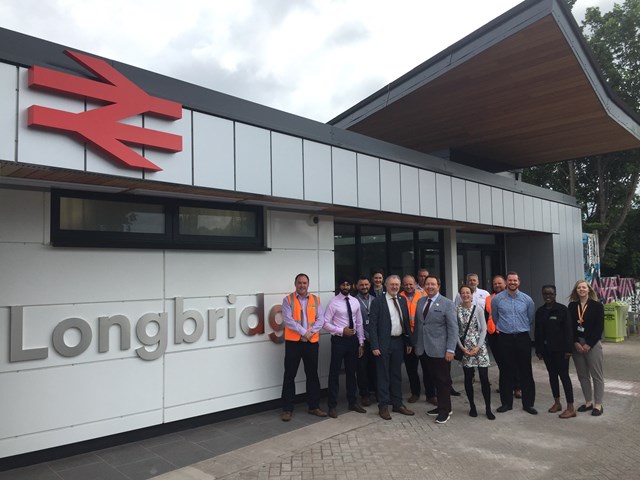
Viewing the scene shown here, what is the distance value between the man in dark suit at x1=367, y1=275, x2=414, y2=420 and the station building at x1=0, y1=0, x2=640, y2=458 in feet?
3.78

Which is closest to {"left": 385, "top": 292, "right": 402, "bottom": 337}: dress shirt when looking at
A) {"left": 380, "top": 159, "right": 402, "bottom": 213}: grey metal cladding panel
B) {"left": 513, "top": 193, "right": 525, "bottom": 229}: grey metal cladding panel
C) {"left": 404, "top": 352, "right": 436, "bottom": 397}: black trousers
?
{"left": 404, "top": 352, "right": 436, "bottom": 397}: black trousers

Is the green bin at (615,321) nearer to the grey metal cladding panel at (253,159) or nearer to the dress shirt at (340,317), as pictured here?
the dress shirt at (340,317)

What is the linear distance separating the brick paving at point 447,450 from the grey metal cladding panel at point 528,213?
209 inches

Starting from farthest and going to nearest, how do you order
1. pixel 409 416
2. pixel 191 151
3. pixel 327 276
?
pixel 327 276 < pixel 409 416 < pixel 191 151

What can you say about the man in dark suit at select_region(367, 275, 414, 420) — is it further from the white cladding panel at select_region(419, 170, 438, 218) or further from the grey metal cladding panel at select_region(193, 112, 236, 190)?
the grey metal cladding panel at select_region(193, 112, 236, 190)

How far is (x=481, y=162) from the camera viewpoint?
1237 centimetres

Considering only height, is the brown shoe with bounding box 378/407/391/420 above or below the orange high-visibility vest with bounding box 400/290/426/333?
below

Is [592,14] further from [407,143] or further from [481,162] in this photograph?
[407,143]

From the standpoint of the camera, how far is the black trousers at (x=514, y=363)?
628 cm

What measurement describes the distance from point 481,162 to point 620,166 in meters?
11.8

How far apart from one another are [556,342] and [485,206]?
3957mm

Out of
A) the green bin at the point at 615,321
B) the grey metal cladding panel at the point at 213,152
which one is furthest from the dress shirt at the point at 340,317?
the green bin at the point at 615,321

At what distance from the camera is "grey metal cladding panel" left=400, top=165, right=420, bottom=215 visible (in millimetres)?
7543

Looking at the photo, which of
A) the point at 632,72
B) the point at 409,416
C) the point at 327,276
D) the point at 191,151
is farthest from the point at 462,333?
the point at 632,72
